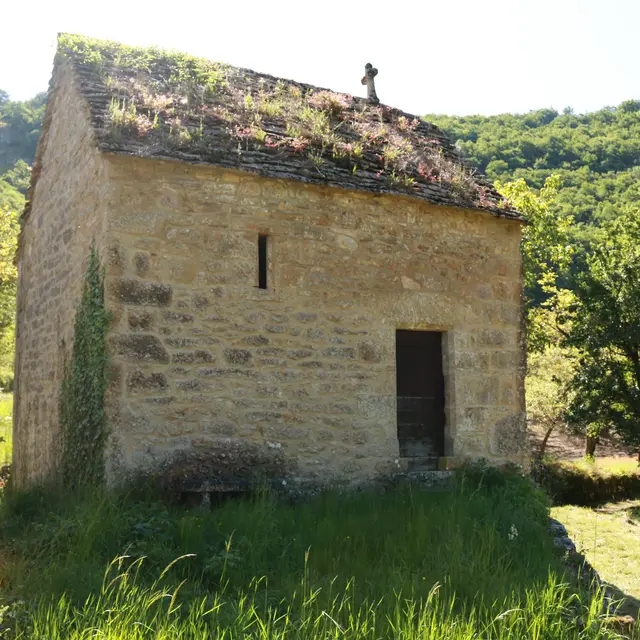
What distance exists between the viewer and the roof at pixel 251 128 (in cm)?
777

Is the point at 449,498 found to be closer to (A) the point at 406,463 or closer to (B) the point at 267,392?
(A) the point at 406,463

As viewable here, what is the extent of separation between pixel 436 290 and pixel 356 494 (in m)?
2.73

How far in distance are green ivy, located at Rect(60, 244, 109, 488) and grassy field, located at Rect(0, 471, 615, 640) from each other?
423mm

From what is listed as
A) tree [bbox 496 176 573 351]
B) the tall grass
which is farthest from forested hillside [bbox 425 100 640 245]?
the tall grass

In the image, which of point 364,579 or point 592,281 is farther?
point 592,281

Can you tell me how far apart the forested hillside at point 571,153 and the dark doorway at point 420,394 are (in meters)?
24.1

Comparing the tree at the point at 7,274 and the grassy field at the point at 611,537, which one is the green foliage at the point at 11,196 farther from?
the grassy field at the point at 611,537

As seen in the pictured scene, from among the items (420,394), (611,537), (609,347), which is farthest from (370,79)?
(609,347)

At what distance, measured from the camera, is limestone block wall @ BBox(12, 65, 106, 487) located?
821 centimetres

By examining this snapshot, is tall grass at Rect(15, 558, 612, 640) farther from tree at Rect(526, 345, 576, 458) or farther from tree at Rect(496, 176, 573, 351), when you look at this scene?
tree at Rect(526, 345, 576, 458)

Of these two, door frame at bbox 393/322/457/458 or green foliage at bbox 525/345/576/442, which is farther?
green foliage at bbox 525/345/576/442

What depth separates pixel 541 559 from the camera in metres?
6.68

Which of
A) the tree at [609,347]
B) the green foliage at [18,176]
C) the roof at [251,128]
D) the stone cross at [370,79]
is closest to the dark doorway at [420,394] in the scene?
the roof at [251,128]

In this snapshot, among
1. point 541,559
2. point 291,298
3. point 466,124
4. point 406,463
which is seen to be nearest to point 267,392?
point 291,298
